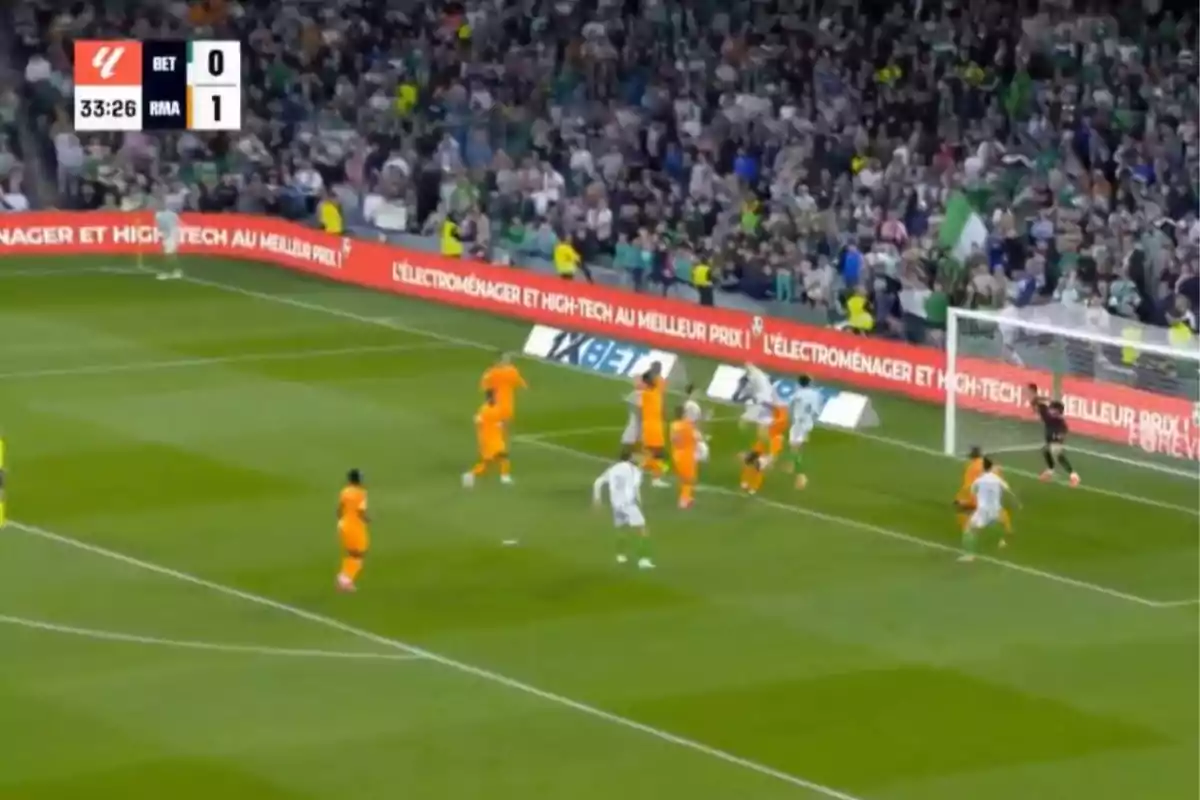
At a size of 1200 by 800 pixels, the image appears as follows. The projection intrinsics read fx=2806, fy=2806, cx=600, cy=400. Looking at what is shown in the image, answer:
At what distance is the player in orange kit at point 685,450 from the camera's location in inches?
1307

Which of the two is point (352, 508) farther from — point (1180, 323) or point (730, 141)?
point (730, 141)

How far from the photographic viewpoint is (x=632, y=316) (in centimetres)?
4697

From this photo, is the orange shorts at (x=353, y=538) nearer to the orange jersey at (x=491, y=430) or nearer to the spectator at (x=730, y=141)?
the orange jersey at (x=491, y=430)

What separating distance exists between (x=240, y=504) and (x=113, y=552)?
2.87m

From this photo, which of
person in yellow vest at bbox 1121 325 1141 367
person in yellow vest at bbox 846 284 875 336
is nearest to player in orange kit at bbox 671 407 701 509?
person in yellow vest at bbox 1121 325 1141 367

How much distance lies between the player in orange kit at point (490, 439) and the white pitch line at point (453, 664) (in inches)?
216

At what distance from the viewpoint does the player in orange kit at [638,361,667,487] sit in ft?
113

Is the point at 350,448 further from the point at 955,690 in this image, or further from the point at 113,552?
the point at 955,690

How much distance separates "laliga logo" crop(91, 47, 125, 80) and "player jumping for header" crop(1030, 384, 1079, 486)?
19328 mm

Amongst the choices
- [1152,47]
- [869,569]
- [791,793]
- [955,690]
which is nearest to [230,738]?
[791,793]

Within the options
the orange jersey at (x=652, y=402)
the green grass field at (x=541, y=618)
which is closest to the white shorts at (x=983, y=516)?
the green grass field at (x=541, y=618)

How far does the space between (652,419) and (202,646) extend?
8589mm

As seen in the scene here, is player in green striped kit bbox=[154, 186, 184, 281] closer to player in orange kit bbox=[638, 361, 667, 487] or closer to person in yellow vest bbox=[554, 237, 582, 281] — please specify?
person in yellow vest bbox=[554, 237, 582, 281]

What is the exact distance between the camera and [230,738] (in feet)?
81.3
